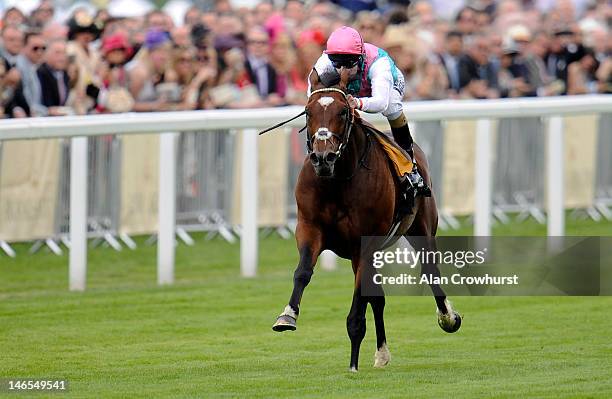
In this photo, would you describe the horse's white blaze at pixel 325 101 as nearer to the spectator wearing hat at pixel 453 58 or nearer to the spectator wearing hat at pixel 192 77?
the spectator wearing hat at pixel 192 77

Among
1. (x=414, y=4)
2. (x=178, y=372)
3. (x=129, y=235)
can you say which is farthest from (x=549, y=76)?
(x=178, y=372)

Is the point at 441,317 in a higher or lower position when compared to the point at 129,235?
higher

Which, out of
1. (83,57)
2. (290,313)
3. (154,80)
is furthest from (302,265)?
(154,80)

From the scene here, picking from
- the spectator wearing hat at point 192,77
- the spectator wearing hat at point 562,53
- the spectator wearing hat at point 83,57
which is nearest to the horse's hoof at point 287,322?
the spectator wearing hat at point 83,57

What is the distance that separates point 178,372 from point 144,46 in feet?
29.5

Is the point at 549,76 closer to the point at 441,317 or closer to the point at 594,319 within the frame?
the point at 594,319

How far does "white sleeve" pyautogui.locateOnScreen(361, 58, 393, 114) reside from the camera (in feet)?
29.9

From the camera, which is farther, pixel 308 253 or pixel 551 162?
pixel 551 162

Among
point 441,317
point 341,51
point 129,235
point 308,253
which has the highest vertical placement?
point 341,51

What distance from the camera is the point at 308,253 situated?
9.15m

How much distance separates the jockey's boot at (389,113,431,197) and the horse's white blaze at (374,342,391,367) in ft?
3.50

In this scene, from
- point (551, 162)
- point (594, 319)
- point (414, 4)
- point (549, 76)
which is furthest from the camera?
point (414, 4)

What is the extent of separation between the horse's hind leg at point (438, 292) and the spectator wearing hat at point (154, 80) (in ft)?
20.4

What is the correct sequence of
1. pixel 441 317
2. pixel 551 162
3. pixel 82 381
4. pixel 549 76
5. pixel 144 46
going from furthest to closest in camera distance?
pixel 549 76
pixel 144 46
pixel 551 162
pixel 441 317
pixel 82 381
